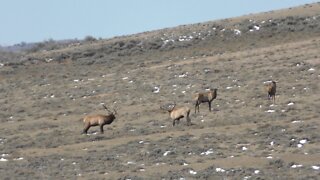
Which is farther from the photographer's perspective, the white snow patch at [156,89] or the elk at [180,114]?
the white snow patch at [156,89]

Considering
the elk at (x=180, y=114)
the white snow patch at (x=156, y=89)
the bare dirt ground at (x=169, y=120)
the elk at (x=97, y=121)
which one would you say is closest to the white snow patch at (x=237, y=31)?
the bare dirt ground at (x=169, y=120)

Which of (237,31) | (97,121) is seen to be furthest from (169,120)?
(237,31)

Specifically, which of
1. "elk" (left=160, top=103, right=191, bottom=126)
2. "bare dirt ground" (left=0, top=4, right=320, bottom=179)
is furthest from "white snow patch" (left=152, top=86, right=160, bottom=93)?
"elk" (left=160, top=103, right=191, bottom=126)

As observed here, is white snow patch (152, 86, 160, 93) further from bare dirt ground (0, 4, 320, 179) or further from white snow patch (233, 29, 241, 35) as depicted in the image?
white snow patch (233, 29, 241, 35)

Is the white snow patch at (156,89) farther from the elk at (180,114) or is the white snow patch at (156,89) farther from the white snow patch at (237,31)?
the white snow patch at (237,31)

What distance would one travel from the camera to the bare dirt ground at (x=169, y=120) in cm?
2361

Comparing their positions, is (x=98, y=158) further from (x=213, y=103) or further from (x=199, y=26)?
(x=199, y=26)

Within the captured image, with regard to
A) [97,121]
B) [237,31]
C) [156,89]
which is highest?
[237,31]

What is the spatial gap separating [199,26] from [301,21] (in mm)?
9640

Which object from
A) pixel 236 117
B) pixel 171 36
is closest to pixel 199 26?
pixel 171 36

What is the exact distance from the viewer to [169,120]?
32.1 meters

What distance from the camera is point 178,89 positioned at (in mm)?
41062

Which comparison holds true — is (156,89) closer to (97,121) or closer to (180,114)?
(97,121)

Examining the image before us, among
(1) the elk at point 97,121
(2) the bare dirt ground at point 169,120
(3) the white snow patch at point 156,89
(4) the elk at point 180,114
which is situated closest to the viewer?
(2) the bare dirt ground at point 169,120
